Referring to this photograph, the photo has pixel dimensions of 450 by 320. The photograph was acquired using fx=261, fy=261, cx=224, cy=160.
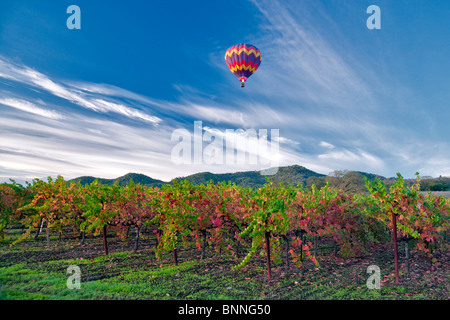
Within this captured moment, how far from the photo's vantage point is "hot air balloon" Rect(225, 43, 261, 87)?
32156mm

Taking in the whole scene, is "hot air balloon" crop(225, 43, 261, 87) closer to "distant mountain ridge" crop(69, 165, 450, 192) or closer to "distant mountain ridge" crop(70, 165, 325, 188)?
"distant mountain ridge" crop(69, 165, 450, 192)

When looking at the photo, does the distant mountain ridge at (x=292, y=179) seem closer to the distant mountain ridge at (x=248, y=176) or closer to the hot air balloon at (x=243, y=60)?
the distant mountain ridge at (x=248, y=176)

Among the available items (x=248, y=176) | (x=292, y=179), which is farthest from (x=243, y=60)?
(x=248, y=176)

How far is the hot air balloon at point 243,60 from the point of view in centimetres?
3216

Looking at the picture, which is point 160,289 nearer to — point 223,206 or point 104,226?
point 223,206

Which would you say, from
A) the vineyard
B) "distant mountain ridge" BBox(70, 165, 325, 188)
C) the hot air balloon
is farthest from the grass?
"distant mountain ridge" BBox(70, 165, 325, 188)

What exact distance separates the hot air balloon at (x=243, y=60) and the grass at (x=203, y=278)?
80.7ft

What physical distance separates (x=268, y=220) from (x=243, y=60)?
2687cm

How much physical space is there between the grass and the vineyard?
242 mm

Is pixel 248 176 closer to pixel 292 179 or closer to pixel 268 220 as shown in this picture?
pixel 292 179
